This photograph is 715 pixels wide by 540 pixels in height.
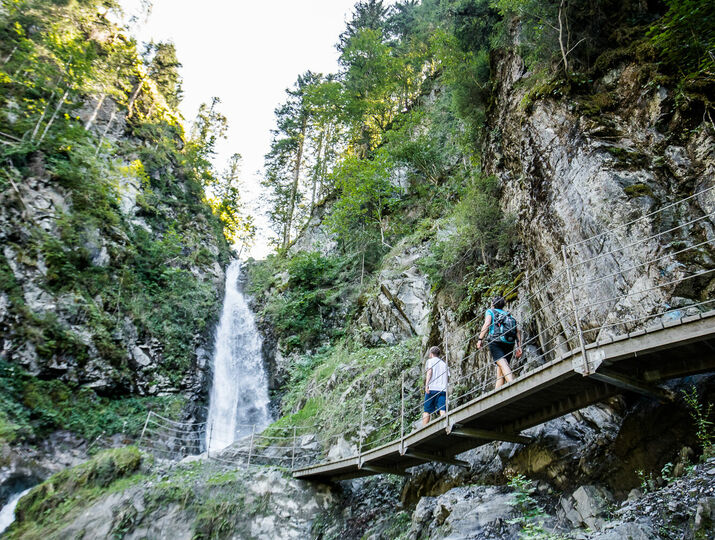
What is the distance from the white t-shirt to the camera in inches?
257

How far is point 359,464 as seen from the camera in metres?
7.45

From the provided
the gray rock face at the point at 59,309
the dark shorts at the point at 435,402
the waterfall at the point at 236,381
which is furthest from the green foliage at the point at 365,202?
the dark shorts at the point at 435,402

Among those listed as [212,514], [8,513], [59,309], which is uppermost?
[59,309]

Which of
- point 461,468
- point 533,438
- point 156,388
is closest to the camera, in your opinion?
point 533,438

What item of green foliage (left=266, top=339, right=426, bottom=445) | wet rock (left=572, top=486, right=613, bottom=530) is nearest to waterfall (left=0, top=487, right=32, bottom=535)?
green foliage (left=266, top=339, right=426, bottom=445)

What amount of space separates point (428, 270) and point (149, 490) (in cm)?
771

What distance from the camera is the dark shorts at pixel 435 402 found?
255 inches

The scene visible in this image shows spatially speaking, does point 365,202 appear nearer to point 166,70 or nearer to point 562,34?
point 562,34

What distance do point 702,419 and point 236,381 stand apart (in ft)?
53.4

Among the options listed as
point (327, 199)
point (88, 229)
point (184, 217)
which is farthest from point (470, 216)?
point (184, 217)

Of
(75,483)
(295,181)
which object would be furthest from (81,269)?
(295,181)

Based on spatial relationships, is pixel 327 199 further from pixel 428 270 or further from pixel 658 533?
pixel 658 533

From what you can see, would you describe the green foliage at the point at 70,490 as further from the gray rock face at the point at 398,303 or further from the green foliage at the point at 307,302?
the green foliage at the point at 307,302

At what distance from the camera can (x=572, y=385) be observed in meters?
4.55
